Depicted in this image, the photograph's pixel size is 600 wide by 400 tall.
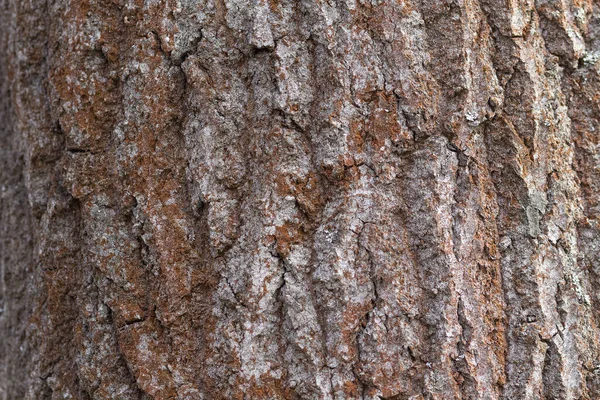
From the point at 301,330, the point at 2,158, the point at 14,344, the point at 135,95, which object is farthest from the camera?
the point at 2,158

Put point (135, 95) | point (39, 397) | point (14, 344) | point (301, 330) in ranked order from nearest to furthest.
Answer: point (301, 330) < point (135, 95) < point (39, 397) < point (14, 344)

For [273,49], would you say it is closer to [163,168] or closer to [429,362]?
[163,168]

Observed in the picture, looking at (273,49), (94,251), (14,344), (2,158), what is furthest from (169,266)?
(2,158)

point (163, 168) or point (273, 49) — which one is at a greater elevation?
point (273, 49)

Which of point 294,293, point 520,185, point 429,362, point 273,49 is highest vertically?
point 273,49

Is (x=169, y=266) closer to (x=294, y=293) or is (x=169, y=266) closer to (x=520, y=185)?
(x=294, y=293)

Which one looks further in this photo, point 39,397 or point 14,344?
point 14,344
